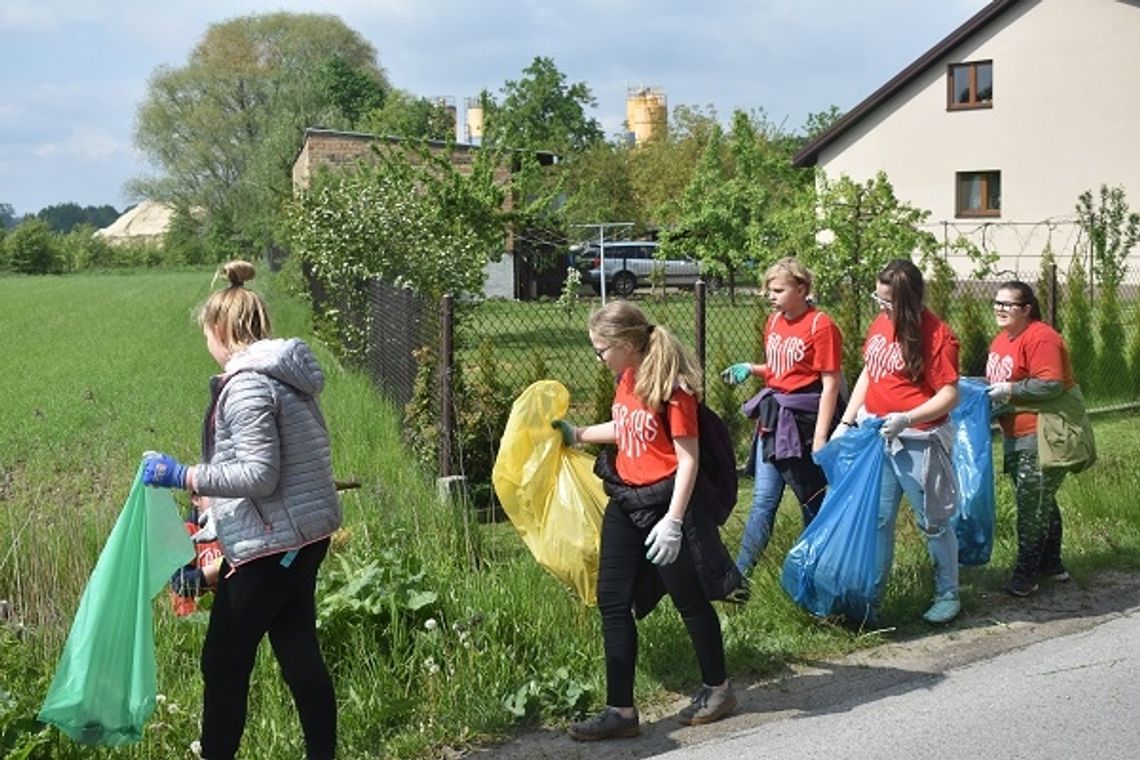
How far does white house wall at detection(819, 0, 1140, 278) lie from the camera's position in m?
35.8

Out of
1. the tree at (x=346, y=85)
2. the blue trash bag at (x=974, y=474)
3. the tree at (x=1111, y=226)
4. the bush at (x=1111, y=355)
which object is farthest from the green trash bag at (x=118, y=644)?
the tree at (x=346, y=85)

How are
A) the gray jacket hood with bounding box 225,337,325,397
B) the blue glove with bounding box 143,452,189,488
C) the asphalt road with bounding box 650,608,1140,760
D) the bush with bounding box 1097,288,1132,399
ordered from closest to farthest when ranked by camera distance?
1. the blue glove with bounding box 143,452,189,488
2. the gray jacket hood with bounding box 225,337,325,397
3. the asphalt road with bounding box 650,608,1140,760
4. the bush with bounding box 1097,288,1132,399

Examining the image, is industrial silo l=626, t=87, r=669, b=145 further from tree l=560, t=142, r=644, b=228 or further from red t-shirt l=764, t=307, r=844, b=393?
red t-shirt l=764, t=307, r=844, b=393

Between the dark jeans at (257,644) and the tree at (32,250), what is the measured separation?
9056 centimetres

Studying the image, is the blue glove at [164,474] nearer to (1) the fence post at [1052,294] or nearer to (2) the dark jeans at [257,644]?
(2) the dark jeans at [257,644]

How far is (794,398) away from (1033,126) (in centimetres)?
3325

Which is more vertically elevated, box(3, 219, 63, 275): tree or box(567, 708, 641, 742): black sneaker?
box(3, 219, 63, 275): tree

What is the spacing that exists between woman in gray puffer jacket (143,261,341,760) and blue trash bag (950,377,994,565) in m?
3.54

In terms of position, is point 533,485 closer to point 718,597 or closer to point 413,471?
point 718,597

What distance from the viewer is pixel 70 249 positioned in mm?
92250

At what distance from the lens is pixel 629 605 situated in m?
5.10

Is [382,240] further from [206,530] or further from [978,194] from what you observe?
[978,194]

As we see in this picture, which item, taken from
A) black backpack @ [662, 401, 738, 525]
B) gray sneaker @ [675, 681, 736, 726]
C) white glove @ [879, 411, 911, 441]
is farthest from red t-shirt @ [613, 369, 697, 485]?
white glove @ [879, 411, 911, 441]

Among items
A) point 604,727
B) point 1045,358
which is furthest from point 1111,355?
point 604,727
